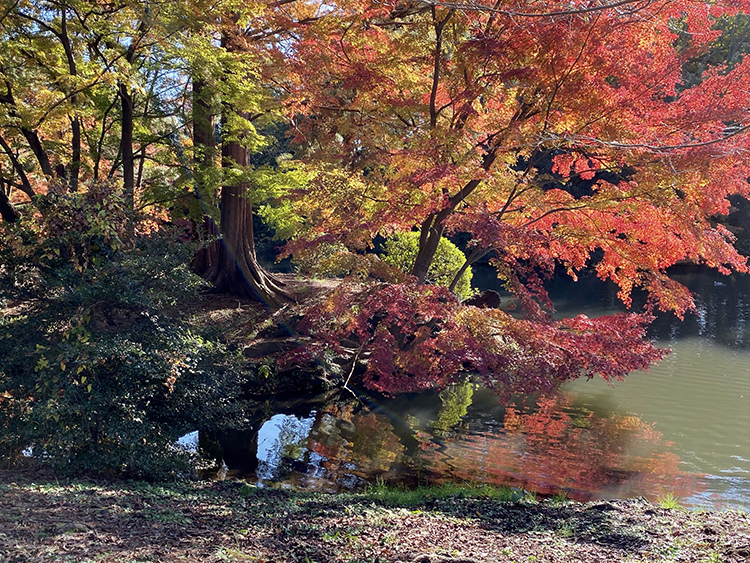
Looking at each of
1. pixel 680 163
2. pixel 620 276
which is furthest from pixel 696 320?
pixel 680 163

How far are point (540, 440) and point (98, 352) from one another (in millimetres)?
5944

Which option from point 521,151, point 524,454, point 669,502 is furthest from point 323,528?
point 521,151

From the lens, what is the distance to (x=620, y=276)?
27.3 feet

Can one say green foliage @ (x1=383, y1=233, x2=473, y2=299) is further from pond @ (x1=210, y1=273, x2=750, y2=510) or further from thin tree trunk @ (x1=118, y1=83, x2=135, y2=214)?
thin tree trunk @ (x1=118, y1=83, x2=135, y2=214)

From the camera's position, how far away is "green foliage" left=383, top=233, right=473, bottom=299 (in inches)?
535

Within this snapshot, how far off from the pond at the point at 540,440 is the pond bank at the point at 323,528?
1.40m

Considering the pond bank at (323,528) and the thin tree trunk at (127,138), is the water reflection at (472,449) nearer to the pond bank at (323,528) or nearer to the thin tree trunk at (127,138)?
the pond bank at (323,528)

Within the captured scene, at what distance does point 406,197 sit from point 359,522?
4573 millimetres

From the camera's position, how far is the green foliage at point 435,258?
535 inches

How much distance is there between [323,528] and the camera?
390cm

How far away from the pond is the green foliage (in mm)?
3046

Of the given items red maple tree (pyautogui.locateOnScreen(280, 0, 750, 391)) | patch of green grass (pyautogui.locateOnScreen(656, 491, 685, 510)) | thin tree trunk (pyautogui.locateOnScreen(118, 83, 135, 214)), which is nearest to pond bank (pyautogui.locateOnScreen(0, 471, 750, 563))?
patch of green grass (pyautogui.locateOnScreen(656, 491, 685, 510))

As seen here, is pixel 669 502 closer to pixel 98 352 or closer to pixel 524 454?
pixel 524 454

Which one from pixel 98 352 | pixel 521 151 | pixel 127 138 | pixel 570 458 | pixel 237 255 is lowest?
pixel 570 458
